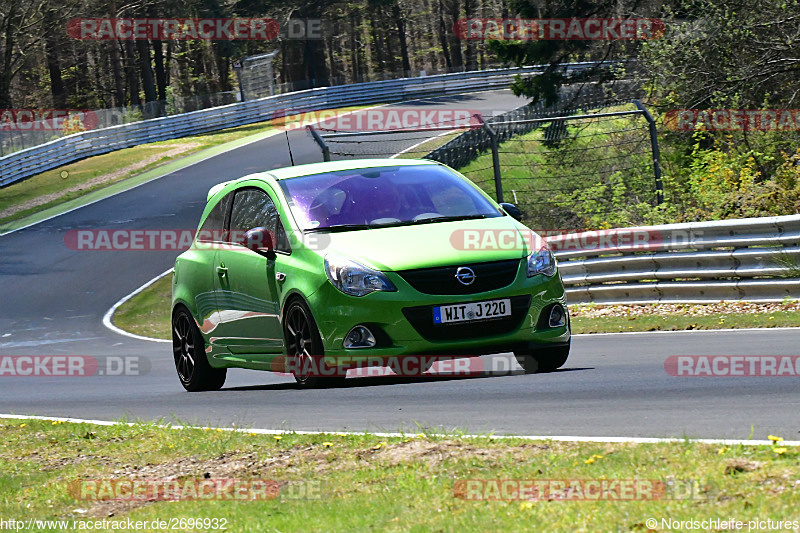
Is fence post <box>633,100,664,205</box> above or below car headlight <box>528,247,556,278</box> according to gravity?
below

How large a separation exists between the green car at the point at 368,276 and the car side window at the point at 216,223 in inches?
0.8

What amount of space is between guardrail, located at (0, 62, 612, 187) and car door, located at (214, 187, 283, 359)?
85.9ft

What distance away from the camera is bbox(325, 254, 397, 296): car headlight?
7949mm

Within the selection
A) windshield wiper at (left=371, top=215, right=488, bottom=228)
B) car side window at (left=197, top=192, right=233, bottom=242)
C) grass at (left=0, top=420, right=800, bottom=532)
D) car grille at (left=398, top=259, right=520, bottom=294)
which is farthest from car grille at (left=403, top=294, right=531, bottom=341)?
car side window at (left=197, top=192, right=233, bottom=242)

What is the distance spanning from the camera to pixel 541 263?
8391 millimetres

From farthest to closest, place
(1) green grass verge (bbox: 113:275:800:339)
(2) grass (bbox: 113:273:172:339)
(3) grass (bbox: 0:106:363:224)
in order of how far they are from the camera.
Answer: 1. (3) grass (bbox: 0:106:363:224)
2. (2) grass (bbox: 113:273:172:339)
3. (1) green grass verge (bbox: 113:275:800:339)

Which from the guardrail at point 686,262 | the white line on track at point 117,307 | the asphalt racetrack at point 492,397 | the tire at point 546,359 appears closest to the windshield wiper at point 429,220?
the tire at point 546,359

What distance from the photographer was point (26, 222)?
3177 centimetres

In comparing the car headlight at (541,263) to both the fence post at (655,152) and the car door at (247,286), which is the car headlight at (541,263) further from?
the fence post at (655,152)

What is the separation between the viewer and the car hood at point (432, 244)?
803 centimetres

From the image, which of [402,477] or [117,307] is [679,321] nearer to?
[402,477]

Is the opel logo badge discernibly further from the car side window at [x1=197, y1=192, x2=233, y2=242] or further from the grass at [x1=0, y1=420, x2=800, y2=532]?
the car side window at [x1=197, y1=192, x2=233, y2=242]

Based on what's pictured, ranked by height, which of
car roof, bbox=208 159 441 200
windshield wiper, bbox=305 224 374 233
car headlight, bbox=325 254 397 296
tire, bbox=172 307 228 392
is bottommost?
tire, bbox=172 307 228 392

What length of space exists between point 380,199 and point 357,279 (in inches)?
45.5
